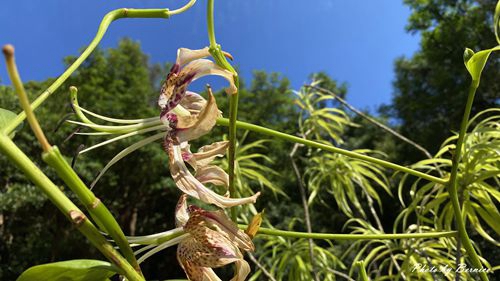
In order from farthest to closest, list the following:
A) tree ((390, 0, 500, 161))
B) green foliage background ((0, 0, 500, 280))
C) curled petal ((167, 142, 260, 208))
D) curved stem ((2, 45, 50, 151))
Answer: tree ((390, 0, 500, 161)), green foliage background ((0, 0, 500, 280)), curled petal ((167, 142, 260, 208)), curved stem ((2, 45, 50, 151))

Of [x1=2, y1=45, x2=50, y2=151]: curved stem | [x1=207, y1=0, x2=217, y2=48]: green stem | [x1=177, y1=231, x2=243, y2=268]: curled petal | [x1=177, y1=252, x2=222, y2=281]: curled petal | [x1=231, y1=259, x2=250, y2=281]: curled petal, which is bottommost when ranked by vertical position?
[x1=177, y1=252, x2=222, y2=281]: curled petal

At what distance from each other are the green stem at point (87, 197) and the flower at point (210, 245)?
0.07 metres

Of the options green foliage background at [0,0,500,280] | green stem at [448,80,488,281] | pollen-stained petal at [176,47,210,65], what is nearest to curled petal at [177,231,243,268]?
pollen-stained petal at [176,47,210,65]

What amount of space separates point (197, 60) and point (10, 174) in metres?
5.78

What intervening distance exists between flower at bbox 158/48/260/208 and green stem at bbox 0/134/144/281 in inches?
2.6

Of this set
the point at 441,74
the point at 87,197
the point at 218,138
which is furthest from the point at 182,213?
the point at 441,74

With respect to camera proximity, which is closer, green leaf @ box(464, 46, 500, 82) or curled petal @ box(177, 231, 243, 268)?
curled petal @ box(177, 231, 243, 268)

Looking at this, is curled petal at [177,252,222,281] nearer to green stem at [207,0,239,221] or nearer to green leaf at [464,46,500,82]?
green stem at [207,0,239,221]

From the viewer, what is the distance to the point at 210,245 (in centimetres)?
25

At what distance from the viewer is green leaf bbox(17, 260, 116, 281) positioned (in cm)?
20

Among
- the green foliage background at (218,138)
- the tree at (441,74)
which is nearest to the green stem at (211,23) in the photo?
the green foliage background at (218,138)

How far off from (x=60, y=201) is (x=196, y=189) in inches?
3.5

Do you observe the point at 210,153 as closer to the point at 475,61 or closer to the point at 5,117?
the point at 5,117

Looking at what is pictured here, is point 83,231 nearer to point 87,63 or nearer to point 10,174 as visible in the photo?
point 10,174
